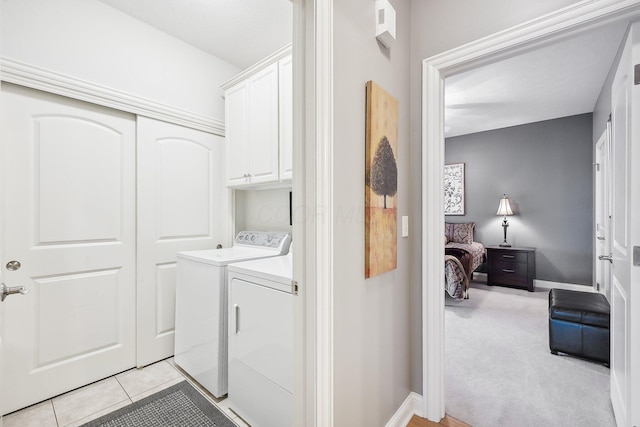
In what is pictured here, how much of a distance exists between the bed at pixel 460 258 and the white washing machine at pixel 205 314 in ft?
7.55

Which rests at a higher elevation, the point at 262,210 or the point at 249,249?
the point at 262,210

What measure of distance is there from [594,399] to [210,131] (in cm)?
359

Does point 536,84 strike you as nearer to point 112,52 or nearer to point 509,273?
point 509,273

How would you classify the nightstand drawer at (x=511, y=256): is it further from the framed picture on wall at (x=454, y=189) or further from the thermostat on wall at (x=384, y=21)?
the thermostat on wall at (x=384, y=21)

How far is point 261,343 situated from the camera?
1671mm

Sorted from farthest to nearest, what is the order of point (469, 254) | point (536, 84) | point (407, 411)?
point (469, 254) → point (536, 84) → point (407, 411)

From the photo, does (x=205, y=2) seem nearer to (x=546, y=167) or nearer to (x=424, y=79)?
(x=424, y=79)

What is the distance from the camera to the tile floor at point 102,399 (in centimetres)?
185

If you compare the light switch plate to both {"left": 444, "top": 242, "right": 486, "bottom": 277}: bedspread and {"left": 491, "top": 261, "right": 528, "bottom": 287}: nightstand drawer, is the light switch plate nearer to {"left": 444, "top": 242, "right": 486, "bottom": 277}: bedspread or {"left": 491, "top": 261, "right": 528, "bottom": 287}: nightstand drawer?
{"left": 444, "top": 242, "right": 486, "bottom": 277}: bedspread

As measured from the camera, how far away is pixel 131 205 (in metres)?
2.41

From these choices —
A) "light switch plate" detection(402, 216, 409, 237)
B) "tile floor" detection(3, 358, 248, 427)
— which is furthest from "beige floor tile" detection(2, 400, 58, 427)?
"light switch plate" detection(402, 216, 409, 237)

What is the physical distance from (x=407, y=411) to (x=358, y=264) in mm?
1069

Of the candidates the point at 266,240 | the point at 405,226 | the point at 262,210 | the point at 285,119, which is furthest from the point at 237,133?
the point at 405,226

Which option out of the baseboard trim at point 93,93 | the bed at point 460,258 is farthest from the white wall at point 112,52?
the bed at point 460,258
